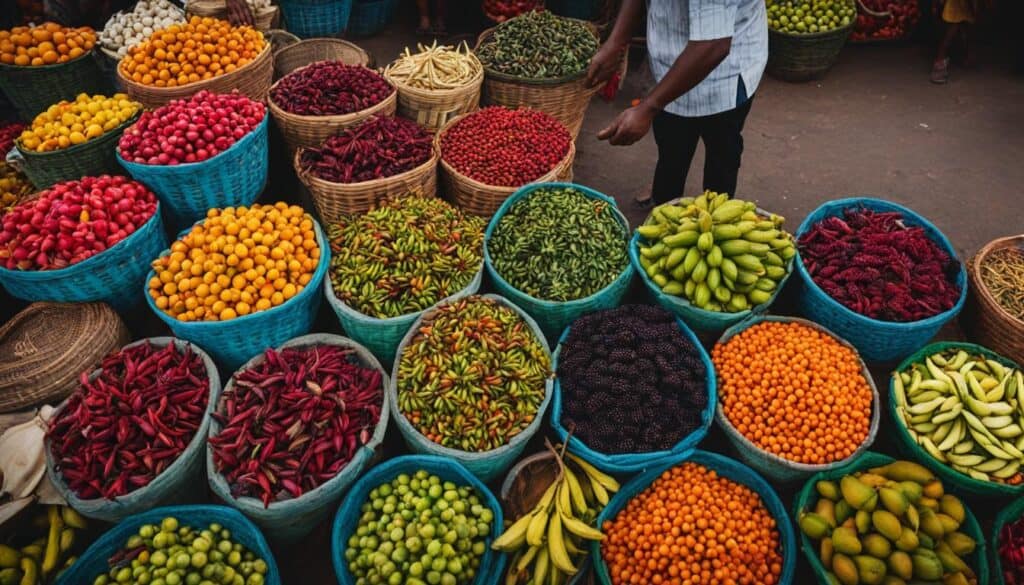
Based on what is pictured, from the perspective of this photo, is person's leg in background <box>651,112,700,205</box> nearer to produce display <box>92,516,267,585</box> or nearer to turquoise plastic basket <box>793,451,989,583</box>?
turquoise plastic basket <box>793,451,989,583</box>

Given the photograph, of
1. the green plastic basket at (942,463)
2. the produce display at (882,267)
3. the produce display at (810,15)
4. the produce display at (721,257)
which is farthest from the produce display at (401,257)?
the produce display at (810,15)

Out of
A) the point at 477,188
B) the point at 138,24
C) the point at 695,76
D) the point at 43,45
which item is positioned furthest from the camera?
the point at 138,24

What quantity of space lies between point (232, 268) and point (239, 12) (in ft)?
8.70

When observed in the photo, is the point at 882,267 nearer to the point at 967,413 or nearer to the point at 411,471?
the point at 967,413

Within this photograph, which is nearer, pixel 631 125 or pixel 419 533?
pixel 419 533

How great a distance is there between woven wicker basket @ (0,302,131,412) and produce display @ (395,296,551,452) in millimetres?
1615

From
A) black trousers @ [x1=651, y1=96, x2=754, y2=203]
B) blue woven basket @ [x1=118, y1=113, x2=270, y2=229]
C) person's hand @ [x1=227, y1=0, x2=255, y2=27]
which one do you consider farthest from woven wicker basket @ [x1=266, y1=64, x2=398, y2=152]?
black trousers @ [x1=651, y1=96, x2=754, y2=203]

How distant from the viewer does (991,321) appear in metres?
3.23

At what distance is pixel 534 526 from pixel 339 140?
2.57 meters

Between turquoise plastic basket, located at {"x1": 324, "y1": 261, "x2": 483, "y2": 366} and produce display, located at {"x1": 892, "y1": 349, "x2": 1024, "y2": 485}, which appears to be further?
turquoise plastic basket, located at {"x1": 324, "y1": 261, "x2": 483, "y2": 366}

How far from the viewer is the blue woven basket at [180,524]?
7.91ft

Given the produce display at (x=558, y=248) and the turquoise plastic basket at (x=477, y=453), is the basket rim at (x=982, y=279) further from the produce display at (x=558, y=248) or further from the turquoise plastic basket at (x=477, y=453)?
the turquoise plastic basket at (x=477, y=453)

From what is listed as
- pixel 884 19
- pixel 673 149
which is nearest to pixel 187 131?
pixel 673 149

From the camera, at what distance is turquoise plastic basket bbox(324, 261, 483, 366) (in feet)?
9.98
